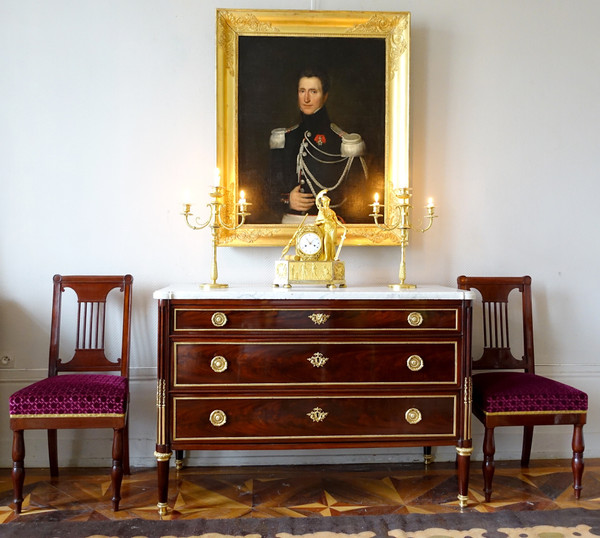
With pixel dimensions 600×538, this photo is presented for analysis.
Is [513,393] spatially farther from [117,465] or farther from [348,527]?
[117,465]

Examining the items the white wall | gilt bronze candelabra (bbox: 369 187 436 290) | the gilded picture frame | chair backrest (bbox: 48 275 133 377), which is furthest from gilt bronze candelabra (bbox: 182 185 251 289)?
gilt bronze candelabra (bbox: 369 187 436 290)

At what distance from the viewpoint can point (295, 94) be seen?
3.39 m

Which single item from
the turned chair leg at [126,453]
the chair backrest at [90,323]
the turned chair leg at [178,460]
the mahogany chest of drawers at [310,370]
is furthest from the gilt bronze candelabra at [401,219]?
the turned chair leg at [126,453]

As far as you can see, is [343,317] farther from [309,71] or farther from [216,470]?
[309,71]

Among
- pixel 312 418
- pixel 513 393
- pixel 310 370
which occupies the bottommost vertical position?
pixel 312 418

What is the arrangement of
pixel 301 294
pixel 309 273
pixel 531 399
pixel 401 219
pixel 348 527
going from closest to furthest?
1. pixel 348 527
2. pixel 301 294
3. pixel 531 399
4. pixel 309 273
5. pixel 401 219

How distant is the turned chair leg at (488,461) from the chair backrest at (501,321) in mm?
521

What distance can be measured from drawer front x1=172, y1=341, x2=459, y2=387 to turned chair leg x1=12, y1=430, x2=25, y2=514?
861mm

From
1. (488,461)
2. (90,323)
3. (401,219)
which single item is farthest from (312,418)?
(90,323)

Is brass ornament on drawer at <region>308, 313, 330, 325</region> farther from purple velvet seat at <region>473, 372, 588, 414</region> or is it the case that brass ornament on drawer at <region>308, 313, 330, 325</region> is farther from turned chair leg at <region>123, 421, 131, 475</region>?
turned chair leg at <region>123, 421, 131, 475</region>

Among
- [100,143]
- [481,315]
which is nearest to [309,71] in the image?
[100,143]

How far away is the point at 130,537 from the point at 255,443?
715 mm

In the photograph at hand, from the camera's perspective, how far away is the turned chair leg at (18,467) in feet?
8.87

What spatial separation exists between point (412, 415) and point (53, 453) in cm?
216
